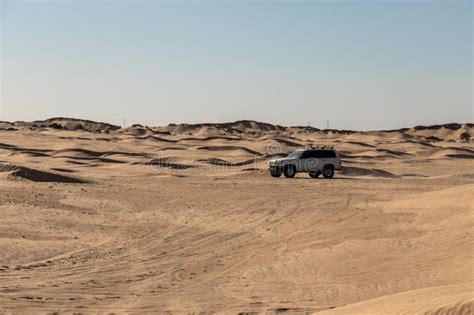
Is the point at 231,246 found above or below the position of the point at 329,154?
below

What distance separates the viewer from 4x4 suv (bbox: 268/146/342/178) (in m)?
39.4

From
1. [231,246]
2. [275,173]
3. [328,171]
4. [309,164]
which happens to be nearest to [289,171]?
[275,173]

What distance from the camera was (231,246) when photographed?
17.0 metres

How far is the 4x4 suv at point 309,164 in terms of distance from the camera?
129 feet

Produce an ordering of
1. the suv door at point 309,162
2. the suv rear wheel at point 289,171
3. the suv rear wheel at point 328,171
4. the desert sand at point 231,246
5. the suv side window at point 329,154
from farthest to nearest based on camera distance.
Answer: the suv side window at point 329,154 < the suv rear wheel at point 328,171 < the suv door at point 309,162 < the suv rear wheel at point 289,171 < the desert sand at point 231,246

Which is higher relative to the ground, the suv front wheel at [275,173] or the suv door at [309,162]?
the suv door at [309,162]

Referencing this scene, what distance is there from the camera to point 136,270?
1409 cm

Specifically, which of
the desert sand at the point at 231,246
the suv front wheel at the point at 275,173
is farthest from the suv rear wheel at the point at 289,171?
the desert sand at the point at 231,246

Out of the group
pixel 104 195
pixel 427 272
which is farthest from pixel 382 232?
pixel 104 195

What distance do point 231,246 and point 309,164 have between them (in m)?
23.0

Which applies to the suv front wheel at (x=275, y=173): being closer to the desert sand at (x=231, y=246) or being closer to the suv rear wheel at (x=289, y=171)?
the suv rear wheel at (x=289, y=171)

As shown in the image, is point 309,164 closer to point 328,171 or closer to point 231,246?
point 328,171

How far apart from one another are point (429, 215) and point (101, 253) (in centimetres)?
978

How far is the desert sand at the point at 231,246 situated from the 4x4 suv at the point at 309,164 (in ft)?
12.9
